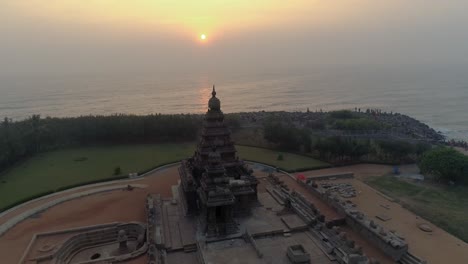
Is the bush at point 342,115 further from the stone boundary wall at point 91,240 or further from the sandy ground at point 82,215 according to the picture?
the stone boundary wall at point 91,240

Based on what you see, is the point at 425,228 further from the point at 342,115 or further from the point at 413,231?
the point at 342,115

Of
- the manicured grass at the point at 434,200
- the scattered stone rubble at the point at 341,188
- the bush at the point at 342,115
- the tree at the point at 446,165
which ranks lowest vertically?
the manicured grass at the point at 434,200

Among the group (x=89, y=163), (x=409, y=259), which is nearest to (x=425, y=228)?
(x=409, y=259)

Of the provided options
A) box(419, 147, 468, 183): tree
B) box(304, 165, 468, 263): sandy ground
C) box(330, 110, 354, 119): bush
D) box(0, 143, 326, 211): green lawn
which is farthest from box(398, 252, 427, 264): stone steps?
box(330, 110, 354, 119): bush

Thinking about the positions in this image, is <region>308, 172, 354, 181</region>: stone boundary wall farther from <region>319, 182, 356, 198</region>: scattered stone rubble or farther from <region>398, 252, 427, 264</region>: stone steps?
<region>398, 252, 427, 264</region>: stone steps

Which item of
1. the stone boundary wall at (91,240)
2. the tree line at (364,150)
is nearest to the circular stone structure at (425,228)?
the tree line at (364,150)
